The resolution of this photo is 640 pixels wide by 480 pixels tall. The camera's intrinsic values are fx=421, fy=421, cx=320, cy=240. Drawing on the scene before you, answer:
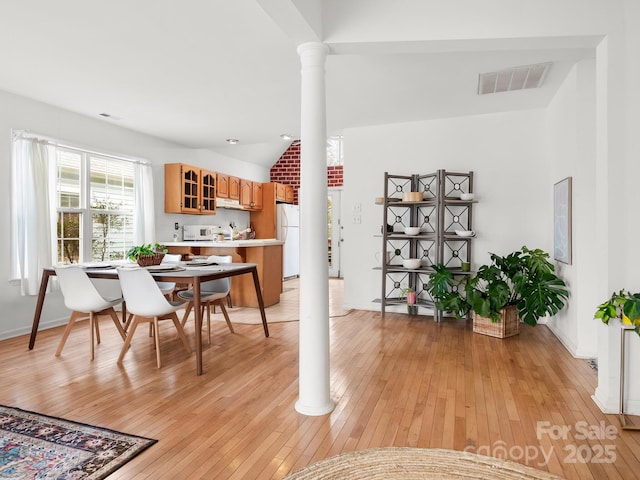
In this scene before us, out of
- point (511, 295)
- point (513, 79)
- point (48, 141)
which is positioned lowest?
point (511, 295)

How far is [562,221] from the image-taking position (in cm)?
395

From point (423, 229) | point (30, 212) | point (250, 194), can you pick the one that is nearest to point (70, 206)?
point (30, 212)

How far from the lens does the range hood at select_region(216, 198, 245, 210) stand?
7.40 metres

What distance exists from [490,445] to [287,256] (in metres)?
6.94

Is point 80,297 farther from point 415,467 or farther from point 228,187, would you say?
point 228,187

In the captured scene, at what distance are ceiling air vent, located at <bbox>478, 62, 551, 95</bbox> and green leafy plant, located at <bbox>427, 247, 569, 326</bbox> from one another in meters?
1.63

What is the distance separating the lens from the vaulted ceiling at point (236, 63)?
2.59 metres

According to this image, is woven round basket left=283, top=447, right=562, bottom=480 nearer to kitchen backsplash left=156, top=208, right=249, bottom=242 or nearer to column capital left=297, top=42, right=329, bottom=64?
column capital left=297, top=42, right=329, bottom=64

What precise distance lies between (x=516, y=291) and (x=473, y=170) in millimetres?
1638

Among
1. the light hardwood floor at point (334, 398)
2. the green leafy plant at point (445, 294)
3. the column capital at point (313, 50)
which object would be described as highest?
the column capital at point (313, 50)

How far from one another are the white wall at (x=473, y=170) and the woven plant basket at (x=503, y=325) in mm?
906

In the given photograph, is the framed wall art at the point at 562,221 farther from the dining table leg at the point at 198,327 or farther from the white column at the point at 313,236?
the dining table leg at the point at 198,327

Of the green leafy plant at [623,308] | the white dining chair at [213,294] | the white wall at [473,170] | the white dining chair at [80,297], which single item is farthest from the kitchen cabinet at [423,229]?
the white dining chair at [80,297]

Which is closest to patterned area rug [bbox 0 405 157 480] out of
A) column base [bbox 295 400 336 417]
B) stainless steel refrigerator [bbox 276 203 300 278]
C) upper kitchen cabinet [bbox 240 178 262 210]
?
column base [bbox 295 400 336 417]
